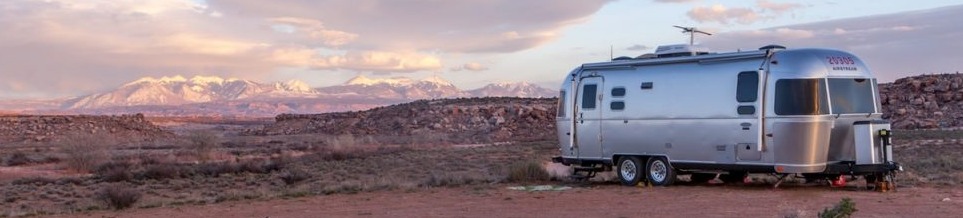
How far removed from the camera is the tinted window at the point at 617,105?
1753 centimetres

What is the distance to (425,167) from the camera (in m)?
33.8

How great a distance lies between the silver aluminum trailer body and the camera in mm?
15125

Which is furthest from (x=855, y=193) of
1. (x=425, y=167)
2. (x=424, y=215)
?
(x=425, y=167)

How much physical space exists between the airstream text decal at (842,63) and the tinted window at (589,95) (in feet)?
13.9

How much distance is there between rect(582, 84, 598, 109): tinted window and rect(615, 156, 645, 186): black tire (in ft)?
3.69

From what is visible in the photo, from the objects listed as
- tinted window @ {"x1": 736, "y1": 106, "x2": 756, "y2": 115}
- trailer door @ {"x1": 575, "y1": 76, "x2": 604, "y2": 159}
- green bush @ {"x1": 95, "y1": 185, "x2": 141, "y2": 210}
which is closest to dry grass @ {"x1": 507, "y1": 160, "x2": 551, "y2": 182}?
trailer door @ {"x1": 575, "y1": 76, "x2": 604, "y2": 159}

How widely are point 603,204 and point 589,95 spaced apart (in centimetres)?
395

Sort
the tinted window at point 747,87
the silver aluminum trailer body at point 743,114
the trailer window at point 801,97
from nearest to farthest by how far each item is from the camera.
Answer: the trailer window at point 801,97
the silver aluminum trailer body at point 743,114
the tinted window at point 747,87

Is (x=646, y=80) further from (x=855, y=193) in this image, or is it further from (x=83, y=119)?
(x=83, y=119)

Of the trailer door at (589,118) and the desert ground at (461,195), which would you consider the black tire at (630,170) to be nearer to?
the desert ground at (461,195)

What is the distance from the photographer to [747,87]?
15602 mm

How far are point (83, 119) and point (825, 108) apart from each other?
70987 mm

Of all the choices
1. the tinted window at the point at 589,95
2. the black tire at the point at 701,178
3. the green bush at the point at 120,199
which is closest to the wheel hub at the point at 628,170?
the tinted window at the point at 589,95

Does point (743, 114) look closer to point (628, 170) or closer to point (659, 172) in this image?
point (659, 172)
